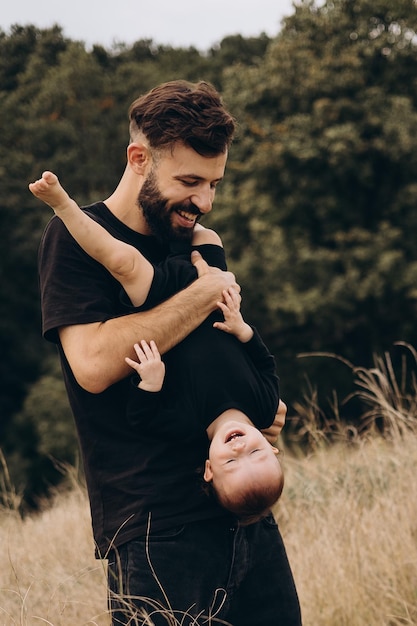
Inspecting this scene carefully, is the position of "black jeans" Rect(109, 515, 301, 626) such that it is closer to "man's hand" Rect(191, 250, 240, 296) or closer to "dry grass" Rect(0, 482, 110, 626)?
"man's hand" Rect(191, 250, 240, 296)

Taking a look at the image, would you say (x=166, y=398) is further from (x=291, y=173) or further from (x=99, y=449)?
(x=291, y=173)

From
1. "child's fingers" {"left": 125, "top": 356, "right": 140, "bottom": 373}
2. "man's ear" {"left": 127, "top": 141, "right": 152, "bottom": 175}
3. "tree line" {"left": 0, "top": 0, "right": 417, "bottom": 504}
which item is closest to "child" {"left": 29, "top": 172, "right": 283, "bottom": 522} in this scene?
"child's fingers" {"left": 125, "top": 356, "right": 140, "bottom": 373}

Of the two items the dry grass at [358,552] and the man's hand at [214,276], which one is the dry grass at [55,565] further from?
the man's hand at [214,276]

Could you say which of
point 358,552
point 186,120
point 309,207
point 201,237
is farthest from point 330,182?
point 186,120

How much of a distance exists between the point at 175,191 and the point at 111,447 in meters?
0.83

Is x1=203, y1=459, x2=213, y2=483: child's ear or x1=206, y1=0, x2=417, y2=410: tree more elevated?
x1=206, y1=0, x2=417, y2=410: tree

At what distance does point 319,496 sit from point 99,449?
2557 mm

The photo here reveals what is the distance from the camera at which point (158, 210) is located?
252cm

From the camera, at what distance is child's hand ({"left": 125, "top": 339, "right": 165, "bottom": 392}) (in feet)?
7.34

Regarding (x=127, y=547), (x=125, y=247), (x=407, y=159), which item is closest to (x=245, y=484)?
(x=127, y=547)

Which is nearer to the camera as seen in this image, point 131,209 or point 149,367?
point 149,367

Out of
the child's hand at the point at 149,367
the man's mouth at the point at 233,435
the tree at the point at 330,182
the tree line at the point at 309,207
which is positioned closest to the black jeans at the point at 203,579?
the man's mouth at the point at 233,435

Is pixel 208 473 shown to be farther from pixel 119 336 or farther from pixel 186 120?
pixel 186 120

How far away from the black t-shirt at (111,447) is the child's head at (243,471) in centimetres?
7
